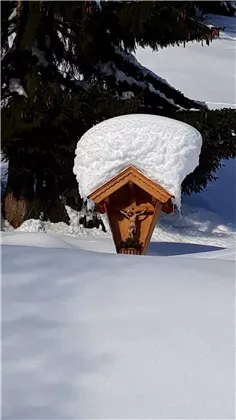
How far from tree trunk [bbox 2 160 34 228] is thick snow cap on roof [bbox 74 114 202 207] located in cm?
294

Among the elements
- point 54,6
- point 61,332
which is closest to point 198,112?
point 54,6

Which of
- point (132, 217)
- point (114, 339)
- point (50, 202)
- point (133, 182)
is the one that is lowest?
point (50, 202)

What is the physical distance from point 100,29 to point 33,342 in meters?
5.43

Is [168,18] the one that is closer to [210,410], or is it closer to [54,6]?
[54,6]

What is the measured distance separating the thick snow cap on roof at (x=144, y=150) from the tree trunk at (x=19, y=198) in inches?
116

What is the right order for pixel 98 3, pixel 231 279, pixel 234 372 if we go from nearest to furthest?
pixel 234 372 < pixel 231 279 < pixel 98 3

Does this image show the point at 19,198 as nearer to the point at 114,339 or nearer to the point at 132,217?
the point at 132,217

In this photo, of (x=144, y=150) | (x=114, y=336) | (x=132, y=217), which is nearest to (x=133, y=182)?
(x=144, y=150)

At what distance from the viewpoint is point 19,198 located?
7.87m

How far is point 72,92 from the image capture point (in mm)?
7637

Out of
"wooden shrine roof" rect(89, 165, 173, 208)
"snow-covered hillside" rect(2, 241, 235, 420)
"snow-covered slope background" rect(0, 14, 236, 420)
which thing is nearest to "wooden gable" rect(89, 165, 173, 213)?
"wooden shrine roof" rect(89, 165, 173, 208)

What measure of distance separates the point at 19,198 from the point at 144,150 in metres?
3.31

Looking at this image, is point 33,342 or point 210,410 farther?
point 33,342

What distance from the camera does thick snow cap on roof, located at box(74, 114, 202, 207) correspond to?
4750 millimetres
